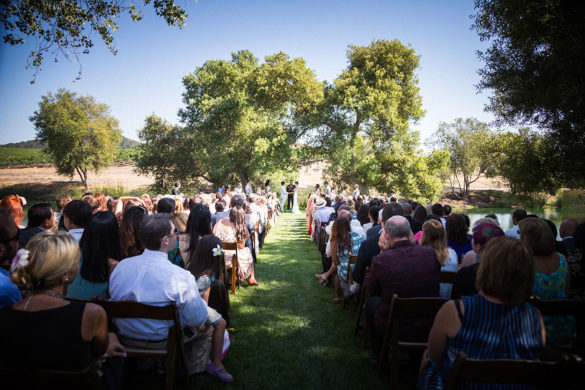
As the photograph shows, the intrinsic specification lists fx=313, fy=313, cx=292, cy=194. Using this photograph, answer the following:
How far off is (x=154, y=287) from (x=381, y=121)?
78.5 feet

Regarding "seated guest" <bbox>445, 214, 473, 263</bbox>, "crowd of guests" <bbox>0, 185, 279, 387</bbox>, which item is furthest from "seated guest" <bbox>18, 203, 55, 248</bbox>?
"seated guest" <bbox>445, 214, 473, 263</bbox>

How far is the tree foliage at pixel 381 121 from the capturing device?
2352cm

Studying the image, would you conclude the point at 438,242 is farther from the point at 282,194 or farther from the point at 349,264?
the point at 282,194

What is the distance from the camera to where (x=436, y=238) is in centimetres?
391

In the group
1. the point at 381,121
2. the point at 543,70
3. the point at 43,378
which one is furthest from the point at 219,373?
the point at 381,121

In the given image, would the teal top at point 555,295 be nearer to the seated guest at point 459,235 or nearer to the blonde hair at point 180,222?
the seated guest at point 459,235

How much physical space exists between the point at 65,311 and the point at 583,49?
9.55 metres

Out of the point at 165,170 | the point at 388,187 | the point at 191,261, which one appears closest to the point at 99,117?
the point at 165,170

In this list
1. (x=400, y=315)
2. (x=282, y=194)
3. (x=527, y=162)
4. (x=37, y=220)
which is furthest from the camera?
(x=282, y=194)

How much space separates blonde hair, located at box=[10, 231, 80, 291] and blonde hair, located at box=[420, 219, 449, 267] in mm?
3627

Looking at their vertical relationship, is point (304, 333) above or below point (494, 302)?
below

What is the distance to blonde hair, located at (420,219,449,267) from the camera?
387 centimetres

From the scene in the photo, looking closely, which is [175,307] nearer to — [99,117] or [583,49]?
[583,49]

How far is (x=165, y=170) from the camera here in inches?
1276
